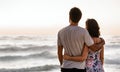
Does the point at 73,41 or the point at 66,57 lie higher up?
the point at 73,41

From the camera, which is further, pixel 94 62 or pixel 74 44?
pixel 94 62

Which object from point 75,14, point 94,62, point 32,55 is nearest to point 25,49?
point 32,55

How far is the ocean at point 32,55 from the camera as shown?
56.9 feet

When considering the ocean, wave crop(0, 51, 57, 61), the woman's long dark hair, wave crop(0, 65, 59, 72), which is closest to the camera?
the woman's long dark hair

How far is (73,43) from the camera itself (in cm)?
421

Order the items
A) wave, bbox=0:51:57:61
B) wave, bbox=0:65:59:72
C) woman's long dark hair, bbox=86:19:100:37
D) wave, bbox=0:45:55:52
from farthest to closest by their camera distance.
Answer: wave, bbox=0:45:55:52 → wave, bbox=0:51:57:61 → wave, bbox=0:65:59:72 → woman's long dark hair, bbox=86:19:100:37

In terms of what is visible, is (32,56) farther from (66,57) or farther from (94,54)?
(66,57)

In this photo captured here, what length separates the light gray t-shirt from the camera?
420 centimetres

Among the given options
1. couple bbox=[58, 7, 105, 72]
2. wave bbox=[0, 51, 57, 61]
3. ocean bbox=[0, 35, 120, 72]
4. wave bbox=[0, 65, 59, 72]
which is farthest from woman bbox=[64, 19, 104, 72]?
wave bbox=[0, 51, 57, 61]

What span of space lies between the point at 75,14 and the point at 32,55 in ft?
63.2

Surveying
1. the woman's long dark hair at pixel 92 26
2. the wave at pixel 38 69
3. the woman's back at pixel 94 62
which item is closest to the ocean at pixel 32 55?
the wave at pixel 38 69

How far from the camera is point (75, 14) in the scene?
167 inches

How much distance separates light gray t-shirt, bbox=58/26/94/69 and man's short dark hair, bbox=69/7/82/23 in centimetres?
9

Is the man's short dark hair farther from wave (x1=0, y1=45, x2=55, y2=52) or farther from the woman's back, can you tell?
wave (x1=0, y1=45, x2=55, y2=52)
